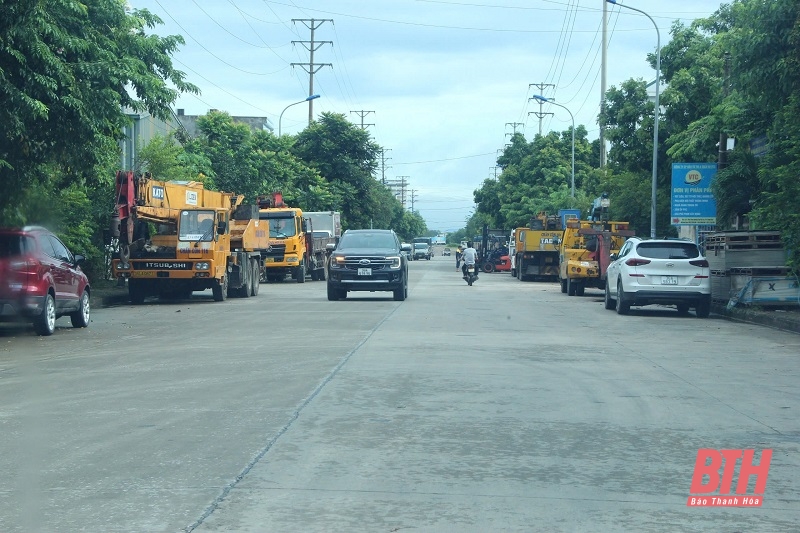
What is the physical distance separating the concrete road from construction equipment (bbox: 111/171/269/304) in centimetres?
936

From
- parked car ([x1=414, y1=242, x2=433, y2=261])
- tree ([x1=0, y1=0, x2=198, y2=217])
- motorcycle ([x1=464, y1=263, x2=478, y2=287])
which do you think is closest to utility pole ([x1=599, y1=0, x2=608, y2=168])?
motorcycle ([x1=464, y1=263, x2=478, y2=287])

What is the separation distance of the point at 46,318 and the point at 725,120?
67.5 ft

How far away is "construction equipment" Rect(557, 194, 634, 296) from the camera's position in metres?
32.7

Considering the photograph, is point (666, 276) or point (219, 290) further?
point (219, 290)

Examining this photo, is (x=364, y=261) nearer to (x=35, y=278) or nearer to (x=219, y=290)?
(x=219, y=290)

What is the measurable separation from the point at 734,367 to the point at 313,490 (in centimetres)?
878

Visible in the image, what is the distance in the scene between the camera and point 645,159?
4278 centimetres

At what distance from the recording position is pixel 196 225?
28.7m

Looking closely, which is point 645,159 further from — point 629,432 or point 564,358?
point 629,432

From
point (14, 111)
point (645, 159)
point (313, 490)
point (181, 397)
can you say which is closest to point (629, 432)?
point (313, 490)

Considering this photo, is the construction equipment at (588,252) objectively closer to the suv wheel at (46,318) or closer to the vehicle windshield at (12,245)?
the suv wheel at (46,318)

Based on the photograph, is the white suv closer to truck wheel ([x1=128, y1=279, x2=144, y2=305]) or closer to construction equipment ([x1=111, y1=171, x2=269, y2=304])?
construction equipment ([x1=111, y1=171, x2=269, y2=304])

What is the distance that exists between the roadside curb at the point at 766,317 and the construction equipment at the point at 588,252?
6797 millimetres

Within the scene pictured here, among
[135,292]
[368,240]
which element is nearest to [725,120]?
[368,240]
